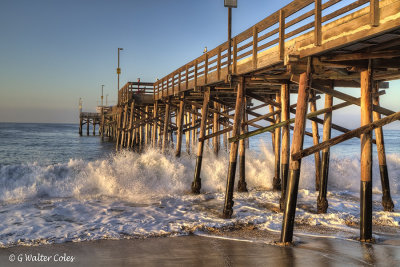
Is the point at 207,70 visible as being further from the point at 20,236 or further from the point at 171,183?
the point at 20,236

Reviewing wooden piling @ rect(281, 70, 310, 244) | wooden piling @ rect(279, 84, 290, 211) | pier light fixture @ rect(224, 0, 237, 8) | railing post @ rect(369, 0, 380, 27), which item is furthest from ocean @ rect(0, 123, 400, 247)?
pier light fixture @ rect(224, 0, 237, 8)

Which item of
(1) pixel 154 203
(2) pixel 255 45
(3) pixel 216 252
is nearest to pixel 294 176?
(3) pixel 216 252

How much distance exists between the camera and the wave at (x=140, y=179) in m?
11.5

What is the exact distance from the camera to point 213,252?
5.57 meters

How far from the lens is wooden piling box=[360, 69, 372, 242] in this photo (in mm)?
5672

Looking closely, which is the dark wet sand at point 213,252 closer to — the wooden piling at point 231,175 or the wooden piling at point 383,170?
the wooden piling at point 231,175

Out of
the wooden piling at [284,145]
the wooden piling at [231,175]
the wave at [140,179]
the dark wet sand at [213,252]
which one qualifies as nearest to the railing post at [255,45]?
the wooden piling at [231,175]

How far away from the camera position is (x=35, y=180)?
42.9 ft

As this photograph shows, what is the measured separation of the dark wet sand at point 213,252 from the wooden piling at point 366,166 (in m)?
0.34

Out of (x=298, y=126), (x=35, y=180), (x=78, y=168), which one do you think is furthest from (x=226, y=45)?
(x=78, y=168)

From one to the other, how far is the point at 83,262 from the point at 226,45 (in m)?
6.43

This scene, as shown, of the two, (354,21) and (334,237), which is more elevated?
(354,21)

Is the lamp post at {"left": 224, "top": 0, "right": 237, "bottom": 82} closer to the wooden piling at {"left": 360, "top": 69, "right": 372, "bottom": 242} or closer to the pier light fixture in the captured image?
the pier light fixture

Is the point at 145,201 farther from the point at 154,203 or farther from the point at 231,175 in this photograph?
the point at 231,175
